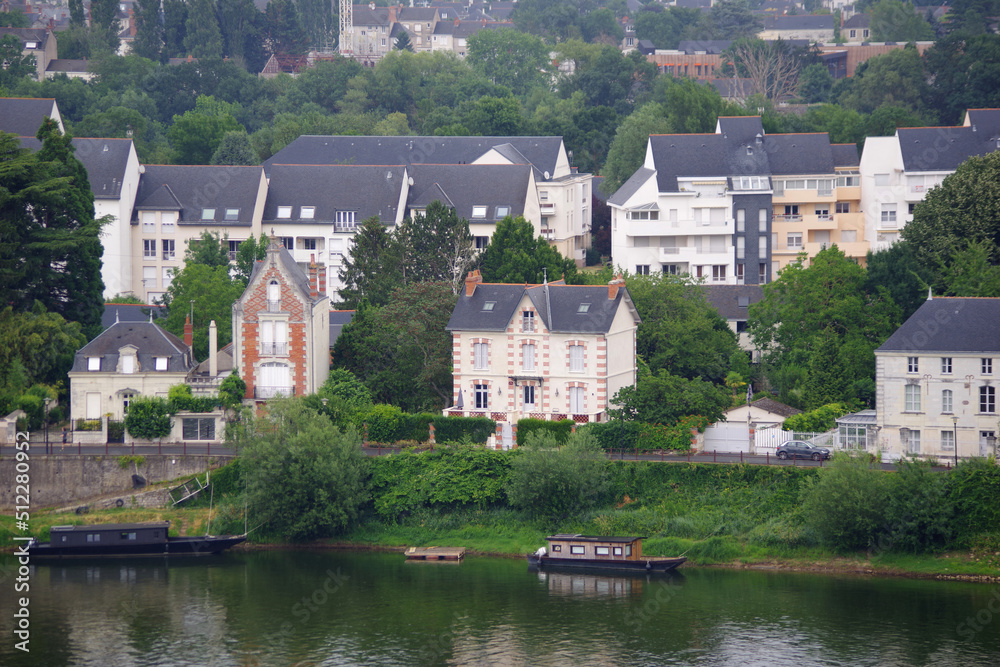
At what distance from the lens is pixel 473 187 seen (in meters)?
111

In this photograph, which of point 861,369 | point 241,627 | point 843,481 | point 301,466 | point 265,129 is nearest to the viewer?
point 241,627

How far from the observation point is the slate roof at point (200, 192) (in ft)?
355

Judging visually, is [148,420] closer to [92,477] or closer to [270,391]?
[92,477]

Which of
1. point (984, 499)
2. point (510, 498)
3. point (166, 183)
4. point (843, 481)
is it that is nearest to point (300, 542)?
point (510, 498)

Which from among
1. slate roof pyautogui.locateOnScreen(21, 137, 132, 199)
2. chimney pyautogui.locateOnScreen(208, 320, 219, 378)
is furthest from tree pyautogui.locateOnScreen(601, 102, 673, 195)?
chimney pyautogui.locateOnScreen(208, 320, 219, 378)

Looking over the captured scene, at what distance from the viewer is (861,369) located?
3140 inches

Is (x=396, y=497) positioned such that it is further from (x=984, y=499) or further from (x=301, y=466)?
(x=984, y=499)

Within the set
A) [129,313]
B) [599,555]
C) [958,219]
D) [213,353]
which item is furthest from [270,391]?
[958,219]

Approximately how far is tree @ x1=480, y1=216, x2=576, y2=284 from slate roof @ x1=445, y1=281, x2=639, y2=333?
31.3 feet

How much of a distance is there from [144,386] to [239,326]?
5.45 m

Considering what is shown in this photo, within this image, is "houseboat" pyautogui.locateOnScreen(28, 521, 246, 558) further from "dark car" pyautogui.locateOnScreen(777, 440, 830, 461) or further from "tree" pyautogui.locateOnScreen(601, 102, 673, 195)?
"tree" pyautogui.locateOnScreen(601, 102, 673, 195)

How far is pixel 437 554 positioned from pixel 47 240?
29.7 metres

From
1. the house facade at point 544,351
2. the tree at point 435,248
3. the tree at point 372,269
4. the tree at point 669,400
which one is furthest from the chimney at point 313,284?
the tree at point 669,400

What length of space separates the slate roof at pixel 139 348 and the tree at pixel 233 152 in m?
46.4
